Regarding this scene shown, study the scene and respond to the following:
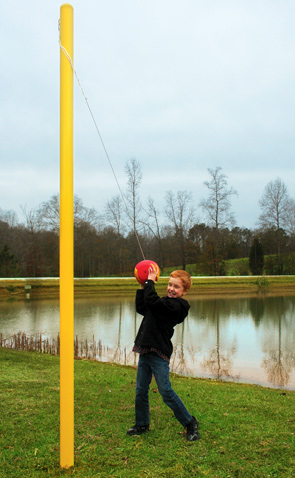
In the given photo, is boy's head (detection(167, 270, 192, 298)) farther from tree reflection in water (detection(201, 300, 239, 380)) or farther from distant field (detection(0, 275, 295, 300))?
distant field (detection(0, 275, 295, 300))

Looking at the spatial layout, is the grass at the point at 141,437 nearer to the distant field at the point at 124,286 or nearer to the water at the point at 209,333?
the water at the point at 209,333

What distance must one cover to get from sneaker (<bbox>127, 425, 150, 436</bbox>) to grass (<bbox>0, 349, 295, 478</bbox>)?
0.07 meters

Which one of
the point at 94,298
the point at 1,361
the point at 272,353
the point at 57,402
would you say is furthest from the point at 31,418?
the point at 94,298

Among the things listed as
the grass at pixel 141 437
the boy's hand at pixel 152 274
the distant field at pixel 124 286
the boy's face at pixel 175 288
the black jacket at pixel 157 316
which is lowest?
the distant field at pixel 124 286

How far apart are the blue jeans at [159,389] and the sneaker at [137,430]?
1.2 inches

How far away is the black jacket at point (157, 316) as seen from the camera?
375 cm

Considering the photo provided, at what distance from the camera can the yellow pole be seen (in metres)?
3.07

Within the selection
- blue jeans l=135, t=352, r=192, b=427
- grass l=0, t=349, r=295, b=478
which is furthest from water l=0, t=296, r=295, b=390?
blue jeans l=135, t=352, r=192, b=427

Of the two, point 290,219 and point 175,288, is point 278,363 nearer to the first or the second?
point 175,288

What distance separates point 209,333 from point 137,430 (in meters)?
11.0

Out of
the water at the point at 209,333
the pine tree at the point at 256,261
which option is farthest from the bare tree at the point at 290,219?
the water at the point at 209,333

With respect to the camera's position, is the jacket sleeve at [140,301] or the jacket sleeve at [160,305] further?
the jacket sleeve at [140,301]

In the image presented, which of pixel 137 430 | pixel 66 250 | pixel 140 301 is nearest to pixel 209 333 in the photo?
pixel 137 430

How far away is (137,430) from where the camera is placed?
12.7ft
